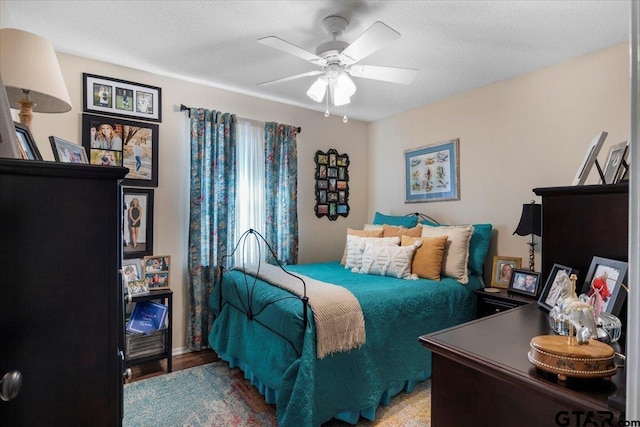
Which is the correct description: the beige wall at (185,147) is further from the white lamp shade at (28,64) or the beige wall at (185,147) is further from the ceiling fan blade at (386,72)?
the ceiling fan blade at (386,72)

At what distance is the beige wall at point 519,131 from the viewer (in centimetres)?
244

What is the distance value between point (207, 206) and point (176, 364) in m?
1.39

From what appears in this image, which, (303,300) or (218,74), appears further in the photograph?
(218,74)

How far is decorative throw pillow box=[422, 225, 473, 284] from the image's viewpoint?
282 centimetres

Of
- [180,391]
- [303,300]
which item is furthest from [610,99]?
[180,391]

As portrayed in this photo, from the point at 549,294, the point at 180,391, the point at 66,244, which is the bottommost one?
the point at 180,391

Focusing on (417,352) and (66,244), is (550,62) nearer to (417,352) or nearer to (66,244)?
(417,352)

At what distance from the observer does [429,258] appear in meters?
2.79

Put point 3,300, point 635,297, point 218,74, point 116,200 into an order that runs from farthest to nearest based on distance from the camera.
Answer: point 218,74 → point 116,200 → point 3,300 → point 635,297

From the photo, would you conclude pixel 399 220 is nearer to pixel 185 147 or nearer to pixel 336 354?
pixel 336 354

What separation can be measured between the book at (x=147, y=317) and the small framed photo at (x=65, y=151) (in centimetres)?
155

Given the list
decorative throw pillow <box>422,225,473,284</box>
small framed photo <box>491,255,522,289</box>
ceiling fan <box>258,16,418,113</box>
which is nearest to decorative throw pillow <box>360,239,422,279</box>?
decorative throw pillow <box>422,225,473,284</box>

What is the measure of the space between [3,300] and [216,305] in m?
2.30

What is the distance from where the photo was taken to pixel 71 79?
2.62 meters
